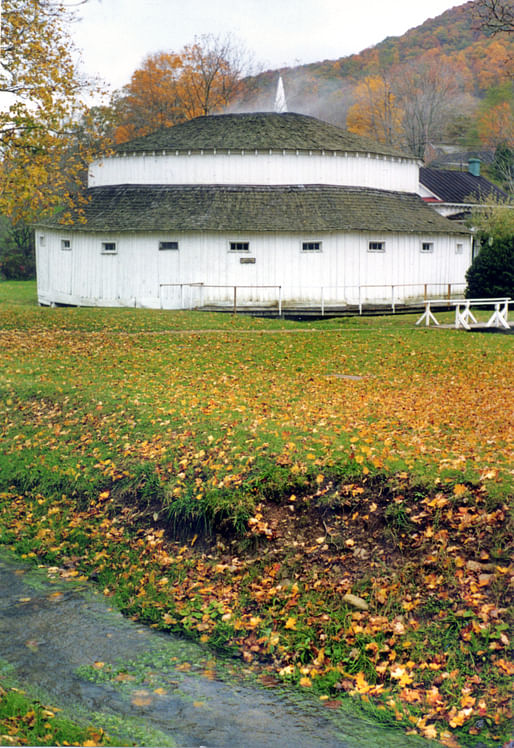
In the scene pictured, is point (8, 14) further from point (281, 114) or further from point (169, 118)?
point (281, 114)

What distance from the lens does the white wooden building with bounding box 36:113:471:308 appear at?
3159 centimetres

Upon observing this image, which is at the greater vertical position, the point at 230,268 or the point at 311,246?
the point at 311,246

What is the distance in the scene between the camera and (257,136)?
3550 centimetres

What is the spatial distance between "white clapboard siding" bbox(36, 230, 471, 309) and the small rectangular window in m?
0.17

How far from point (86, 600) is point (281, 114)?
3257 centimetres

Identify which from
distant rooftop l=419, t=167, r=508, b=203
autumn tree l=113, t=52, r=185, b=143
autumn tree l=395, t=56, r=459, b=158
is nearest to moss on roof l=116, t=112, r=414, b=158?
autumn tree l=113, t=52, r=185, b=143

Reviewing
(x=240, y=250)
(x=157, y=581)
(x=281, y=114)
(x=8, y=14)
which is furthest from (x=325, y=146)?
(x=157, y=581)

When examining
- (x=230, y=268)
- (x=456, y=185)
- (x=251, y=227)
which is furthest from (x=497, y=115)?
(x=456, y=185)

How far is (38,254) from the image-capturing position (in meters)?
36.4

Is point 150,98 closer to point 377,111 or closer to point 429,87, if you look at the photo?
point 377,111

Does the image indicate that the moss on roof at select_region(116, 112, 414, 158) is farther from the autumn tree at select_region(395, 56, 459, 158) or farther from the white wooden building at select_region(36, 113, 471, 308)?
the autumn tree at select_region(395, 56, 459, 158)

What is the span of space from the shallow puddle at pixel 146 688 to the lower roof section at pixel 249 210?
80.7 feet

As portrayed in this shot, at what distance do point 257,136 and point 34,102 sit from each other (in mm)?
17085

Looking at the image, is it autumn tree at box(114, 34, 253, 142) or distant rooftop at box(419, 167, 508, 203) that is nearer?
autumn tree at box(114, 34, 253, 142)
